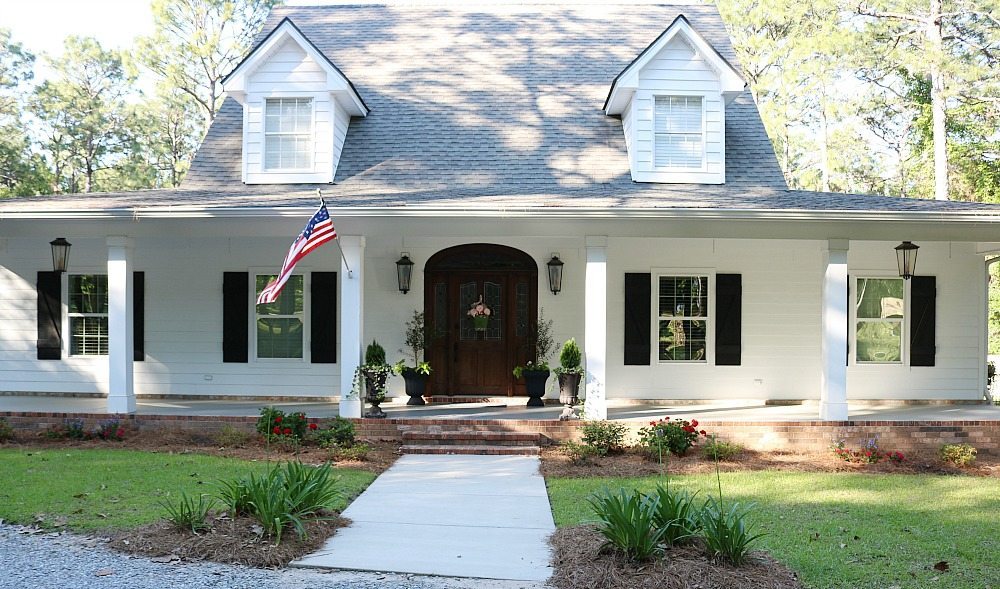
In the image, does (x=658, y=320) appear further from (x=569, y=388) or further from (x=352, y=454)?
(x=352, y=454)

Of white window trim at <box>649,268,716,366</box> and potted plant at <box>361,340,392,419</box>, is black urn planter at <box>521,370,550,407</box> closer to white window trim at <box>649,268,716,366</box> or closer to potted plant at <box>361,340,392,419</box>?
white window trim at <box>649,268,716,366</box>

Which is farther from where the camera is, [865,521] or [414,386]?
[414,386]

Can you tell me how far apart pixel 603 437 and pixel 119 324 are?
Answer: 6.48 meters

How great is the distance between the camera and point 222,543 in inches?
214

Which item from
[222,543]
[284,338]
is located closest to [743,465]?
[222,543]

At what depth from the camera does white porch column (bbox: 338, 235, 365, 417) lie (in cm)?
1034

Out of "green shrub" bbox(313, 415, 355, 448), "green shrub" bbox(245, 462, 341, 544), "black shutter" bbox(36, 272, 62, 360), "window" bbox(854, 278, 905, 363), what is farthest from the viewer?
"black shutter" bbox(36, 272, 62, 360)

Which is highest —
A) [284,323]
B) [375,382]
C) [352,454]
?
[284,323]

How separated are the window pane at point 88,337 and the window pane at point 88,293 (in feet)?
0.54

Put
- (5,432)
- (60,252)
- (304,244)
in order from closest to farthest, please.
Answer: (304,244) → (5,432) → (60,252)

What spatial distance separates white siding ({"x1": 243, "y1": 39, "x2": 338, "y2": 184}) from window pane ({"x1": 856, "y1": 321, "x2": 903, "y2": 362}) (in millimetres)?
8722

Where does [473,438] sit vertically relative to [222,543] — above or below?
below

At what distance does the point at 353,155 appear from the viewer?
12547 mm

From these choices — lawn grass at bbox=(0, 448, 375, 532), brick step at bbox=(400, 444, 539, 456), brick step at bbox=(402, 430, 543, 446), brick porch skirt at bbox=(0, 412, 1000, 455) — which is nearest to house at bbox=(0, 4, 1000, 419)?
brick porch skirt at bbox=(0, 412, 1000, 455)
